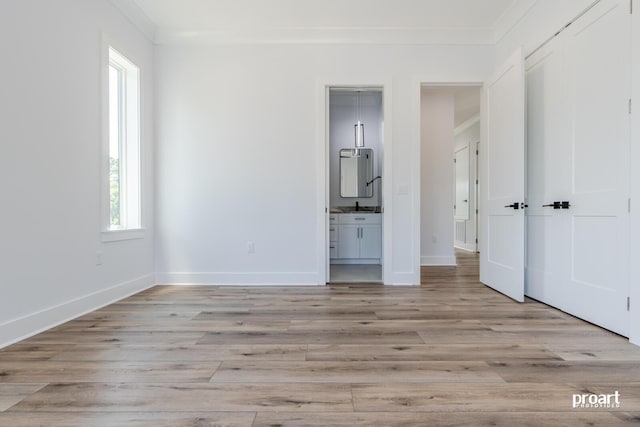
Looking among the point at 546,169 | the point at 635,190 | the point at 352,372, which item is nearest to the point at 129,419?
the point at 352,372

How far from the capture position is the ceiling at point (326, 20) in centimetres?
340

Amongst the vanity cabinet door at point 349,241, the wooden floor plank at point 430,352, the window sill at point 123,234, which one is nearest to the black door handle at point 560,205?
the wooden floor plank at point 430,352

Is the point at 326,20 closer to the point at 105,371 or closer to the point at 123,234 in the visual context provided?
the point at 123,234

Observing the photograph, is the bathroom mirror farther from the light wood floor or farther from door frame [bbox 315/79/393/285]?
the light wood floor

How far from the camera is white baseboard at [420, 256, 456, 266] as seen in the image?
5449 mm

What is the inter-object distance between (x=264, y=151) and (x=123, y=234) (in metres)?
1.70

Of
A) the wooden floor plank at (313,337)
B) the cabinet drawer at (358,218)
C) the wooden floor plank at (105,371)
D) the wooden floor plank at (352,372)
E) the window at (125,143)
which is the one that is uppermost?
the window at (125,143)

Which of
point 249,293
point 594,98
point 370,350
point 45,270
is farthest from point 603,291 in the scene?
point 45,270

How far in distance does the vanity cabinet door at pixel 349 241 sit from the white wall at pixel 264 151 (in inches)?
69.3

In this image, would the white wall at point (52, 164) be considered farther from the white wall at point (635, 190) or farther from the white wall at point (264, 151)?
the white wall at point (635, 190)

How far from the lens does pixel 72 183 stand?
106 inches

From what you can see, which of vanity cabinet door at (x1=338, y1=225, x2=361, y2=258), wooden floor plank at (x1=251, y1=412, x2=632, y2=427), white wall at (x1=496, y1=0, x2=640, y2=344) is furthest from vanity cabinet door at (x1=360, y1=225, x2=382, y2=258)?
wooden floor plank at (x1=251, y1=412, x2=632, y2=427)

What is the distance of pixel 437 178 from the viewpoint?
5.54 meters

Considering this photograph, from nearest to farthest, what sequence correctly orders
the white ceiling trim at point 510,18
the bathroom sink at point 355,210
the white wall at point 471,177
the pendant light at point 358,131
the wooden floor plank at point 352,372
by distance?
the wooden floor plank at point 352,372
the white ceiling trim at point 510,18
the bathroom sink at point 355,210
the pendant light at point 358,131
the white wall at point 471,177
